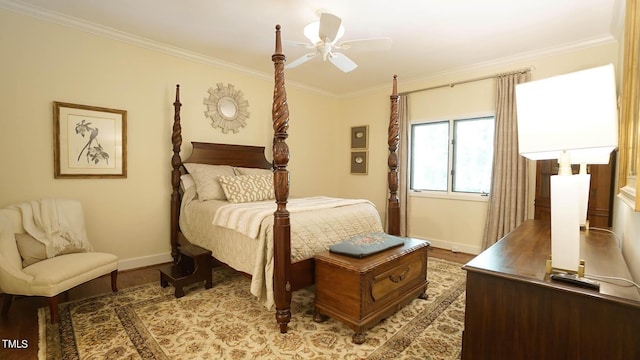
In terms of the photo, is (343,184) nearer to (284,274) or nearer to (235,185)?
(235,185)

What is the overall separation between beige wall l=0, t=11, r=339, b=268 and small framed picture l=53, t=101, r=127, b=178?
6 cm

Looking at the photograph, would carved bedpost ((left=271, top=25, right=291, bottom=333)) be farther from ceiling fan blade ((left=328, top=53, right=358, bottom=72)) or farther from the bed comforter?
ceiling fan blade ((left=328, top=53, right=358, bottom=72))

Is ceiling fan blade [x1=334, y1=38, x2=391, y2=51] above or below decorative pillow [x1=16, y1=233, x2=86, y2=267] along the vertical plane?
above

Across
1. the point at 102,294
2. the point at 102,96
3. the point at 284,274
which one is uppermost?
the point at 102,96

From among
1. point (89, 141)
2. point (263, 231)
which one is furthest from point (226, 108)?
point (263, 231)

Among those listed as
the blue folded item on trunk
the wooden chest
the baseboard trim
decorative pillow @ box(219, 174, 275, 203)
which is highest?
decorative pillow @ box(219, 174, 275, 203)

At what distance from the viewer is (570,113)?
101cm

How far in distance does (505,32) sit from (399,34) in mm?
1093

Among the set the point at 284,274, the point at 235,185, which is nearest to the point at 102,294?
the point at 235,185

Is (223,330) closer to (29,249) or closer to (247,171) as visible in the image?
(29,249)

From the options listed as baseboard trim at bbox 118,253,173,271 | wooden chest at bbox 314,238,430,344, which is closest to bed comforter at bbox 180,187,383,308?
wooden chest at bbox 314,238,430,344

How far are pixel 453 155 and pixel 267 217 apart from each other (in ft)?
10.5

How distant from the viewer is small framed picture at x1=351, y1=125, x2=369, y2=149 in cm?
528

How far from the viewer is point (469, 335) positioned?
1183mm
